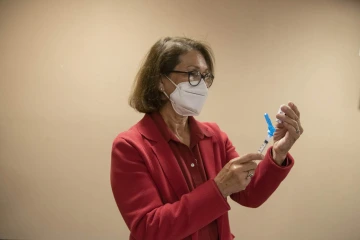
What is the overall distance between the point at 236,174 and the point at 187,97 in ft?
1.17

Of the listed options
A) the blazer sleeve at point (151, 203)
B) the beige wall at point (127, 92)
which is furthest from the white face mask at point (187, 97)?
the beige wall at point (127, 92)

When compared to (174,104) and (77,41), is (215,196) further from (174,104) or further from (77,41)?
(77,41)

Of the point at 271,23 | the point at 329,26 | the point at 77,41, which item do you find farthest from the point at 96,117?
the point at 329,26

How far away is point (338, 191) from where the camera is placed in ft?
6.47

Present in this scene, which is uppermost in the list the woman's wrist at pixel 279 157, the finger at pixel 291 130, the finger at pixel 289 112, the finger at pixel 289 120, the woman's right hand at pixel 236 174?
the finger at pixel 289 112

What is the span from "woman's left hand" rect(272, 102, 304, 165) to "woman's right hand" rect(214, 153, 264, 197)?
228 mm

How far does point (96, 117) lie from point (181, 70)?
103cm

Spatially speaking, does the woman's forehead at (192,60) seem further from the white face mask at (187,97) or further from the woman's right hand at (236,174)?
the woman's right hand at (236,174)

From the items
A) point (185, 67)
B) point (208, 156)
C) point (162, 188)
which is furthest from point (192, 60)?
point (162, 188)

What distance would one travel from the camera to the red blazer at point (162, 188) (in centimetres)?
75

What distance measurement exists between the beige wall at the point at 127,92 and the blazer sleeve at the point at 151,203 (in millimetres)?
1019

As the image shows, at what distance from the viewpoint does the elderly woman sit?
761mm

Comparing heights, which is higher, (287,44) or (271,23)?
(271,23)

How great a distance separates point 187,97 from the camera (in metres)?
0.98
